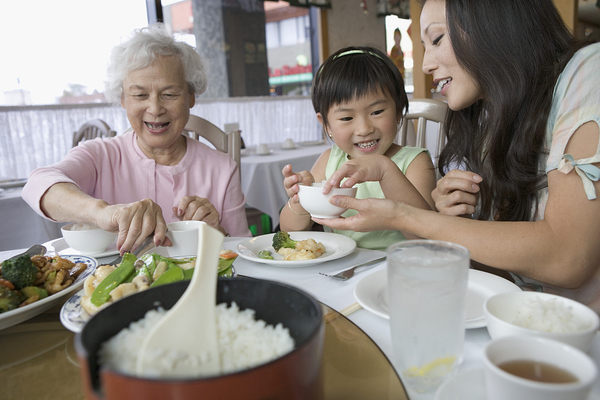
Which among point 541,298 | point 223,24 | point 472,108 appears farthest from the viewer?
point 223,24

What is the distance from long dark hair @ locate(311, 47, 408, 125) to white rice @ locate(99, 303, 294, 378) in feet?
3.98

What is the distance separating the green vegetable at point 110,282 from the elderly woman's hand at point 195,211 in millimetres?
583

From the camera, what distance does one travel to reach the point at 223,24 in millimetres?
5320

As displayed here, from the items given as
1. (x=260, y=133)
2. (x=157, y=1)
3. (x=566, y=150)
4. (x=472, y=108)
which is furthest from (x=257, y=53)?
(x=566, y=150)

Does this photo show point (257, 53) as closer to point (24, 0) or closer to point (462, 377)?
point (24, 0)

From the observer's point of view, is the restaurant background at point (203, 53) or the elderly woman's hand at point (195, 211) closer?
the elderly woman's hand at point (195, 211)

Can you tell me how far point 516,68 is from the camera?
111 cm

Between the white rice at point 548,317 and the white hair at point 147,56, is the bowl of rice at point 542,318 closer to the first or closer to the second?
the white rice at point 548,317

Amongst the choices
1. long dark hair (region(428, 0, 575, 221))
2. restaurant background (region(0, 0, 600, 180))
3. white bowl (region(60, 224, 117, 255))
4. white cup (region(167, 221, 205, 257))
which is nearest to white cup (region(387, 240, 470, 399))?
white cup (region(167, 221, 205, 257))

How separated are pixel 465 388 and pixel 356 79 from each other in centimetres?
127

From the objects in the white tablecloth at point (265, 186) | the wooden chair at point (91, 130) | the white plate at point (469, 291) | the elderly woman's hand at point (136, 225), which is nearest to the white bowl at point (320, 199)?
the white plate at point (469, 291)

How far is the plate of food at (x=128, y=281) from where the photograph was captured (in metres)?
0.71

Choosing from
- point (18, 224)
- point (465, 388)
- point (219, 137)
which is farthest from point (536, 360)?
point (18, 224)

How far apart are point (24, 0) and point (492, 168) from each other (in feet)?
14.0
